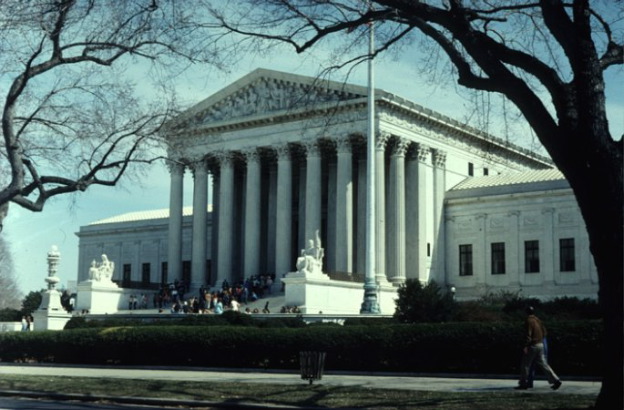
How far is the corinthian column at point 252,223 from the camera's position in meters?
70.8

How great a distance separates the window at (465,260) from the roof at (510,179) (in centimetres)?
476

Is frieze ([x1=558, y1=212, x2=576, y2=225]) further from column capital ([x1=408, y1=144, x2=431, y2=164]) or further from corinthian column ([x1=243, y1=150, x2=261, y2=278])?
corinthian column ([x1=243, y1=150, x2=261, y2=278])

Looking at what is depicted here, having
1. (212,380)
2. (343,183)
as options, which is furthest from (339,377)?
(343,183)

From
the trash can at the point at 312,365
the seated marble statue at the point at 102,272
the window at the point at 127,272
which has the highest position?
the window at the point at 127,272

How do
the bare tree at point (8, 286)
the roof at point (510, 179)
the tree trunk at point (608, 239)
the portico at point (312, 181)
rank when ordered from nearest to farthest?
the tree trunk at point (608, 239), the portico at point (312, 181), the roof at point (510, 179), the bare tree at point (8, 286)

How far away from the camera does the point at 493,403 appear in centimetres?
1808

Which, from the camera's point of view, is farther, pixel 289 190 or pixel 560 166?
pixel 289 190

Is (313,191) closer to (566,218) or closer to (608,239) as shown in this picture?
(566,218)

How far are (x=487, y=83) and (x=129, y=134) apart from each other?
1146 centimetres

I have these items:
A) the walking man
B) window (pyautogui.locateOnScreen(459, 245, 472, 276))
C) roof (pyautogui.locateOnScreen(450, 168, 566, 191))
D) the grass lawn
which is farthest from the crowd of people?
the walking man

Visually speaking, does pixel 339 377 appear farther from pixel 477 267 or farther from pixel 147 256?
pixel 147 256

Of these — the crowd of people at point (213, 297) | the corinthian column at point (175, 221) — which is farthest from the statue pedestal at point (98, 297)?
the corinthian column at point (175, 221)

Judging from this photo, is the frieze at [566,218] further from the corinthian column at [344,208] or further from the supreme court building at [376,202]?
the corinthian column at [344,208]

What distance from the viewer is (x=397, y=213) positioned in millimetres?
67125
